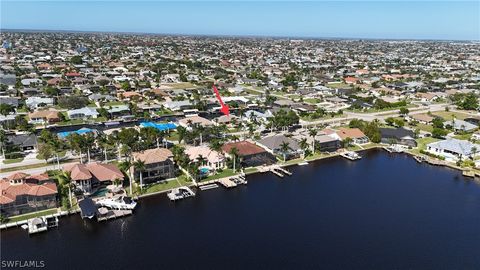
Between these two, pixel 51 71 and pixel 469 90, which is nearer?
pixel 469 90

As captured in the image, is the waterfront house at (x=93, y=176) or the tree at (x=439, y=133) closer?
the waterfront house at (x=93, y=176)

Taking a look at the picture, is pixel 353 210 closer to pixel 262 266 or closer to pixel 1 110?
pixel 262 266

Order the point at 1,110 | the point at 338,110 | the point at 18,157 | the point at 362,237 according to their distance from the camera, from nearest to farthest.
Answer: the point at 362,237 < the point at 18,157 < the point at 1,110 < the point at 338,110

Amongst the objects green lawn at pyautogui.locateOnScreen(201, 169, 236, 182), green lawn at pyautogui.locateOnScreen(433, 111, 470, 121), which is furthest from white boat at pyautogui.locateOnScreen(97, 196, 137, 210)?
green lawn at pyautogui.locateOnScreen(433, 111, 470, 121)

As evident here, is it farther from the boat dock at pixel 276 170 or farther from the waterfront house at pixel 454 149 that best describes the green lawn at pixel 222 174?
the waterfront house at pixel 454 149

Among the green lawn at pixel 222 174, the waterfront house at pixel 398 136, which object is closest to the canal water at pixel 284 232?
the green lawn at pixel 222 174

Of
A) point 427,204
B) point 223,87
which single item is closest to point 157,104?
point 223,87

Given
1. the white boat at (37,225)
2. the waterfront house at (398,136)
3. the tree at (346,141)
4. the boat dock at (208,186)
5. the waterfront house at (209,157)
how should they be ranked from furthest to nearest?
the waterfront house at (398,136)
the tree at (346,141)
the waterfront house at (209,157)
the boat dock at (208,186)
the white boat at (37,225)

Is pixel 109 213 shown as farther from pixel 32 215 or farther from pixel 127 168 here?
pixel 32 215
